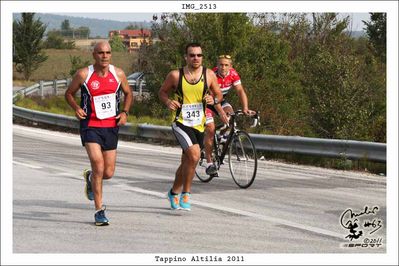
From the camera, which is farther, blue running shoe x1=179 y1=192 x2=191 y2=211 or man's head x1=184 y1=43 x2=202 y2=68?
blue running shoe x1=179 y1=192 x2=191 y2=211

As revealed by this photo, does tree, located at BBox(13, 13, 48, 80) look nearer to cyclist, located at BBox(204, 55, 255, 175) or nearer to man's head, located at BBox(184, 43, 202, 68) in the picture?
cyclist, located at BBox(204, 55, 255, 175)

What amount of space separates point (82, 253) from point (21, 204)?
3.31 meters

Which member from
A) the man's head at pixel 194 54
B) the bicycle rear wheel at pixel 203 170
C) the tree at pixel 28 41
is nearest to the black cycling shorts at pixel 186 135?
the man's head at pixel 194 54

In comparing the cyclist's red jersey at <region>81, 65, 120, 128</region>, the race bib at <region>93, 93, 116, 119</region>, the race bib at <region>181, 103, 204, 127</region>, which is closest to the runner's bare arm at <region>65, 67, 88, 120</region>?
the cyclist's red jersey at <region>81, 65, 120, 128</region>

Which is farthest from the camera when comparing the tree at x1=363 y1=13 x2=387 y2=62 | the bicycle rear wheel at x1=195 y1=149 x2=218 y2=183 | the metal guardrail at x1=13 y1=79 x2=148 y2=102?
the tree at x1=363 y1=13 x2=387 y2=62

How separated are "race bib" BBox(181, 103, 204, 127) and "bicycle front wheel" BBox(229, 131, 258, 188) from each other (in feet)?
7.53

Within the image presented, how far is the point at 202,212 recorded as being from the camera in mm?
10586

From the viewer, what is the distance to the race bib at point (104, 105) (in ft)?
30.2

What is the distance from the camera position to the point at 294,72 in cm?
3056

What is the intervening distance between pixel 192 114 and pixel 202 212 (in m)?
1.23

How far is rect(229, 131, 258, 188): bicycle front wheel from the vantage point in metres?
12.6

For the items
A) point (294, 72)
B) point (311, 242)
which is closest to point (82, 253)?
point (311, 242)

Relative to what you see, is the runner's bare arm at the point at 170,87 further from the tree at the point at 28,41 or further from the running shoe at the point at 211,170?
the tree at the point at 28,41

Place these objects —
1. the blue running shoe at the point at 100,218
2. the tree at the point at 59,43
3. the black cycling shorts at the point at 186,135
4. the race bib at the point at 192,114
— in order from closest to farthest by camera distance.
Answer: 1. the blue running shoe at the point at 100,218
2. the race bib at the point at 192,114
3. the black cycling shorts at the point at 186,135
4. the tree at the point at 59,43
